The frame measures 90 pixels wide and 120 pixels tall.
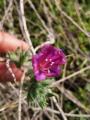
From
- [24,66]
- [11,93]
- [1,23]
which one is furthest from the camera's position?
[1,23]

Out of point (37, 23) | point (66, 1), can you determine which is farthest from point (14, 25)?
point (66, 1)

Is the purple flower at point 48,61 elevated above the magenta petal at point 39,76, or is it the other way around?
the purple flower at point 48,61

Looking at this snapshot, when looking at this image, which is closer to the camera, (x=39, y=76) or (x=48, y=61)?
(x=39, y=76)

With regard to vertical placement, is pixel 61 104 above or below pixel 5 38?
below

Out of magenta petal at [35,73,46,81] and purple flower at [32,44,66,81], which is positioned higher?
purple flower at [32,44,66,81]

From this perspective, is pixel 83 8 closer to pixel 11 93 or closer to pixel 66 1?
pixel 66 1

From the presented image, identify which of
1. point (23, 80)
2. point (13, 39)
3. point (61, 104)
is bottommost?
point (61, 104)

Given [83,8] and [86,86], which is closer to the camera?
[86,86]

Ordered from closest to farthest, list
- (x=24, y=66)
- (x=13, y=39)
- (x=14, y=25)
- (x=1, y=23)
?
(x=24, y=66) < (x=13, y=39) < (x=1, y=23) < (x=14, y=25)
